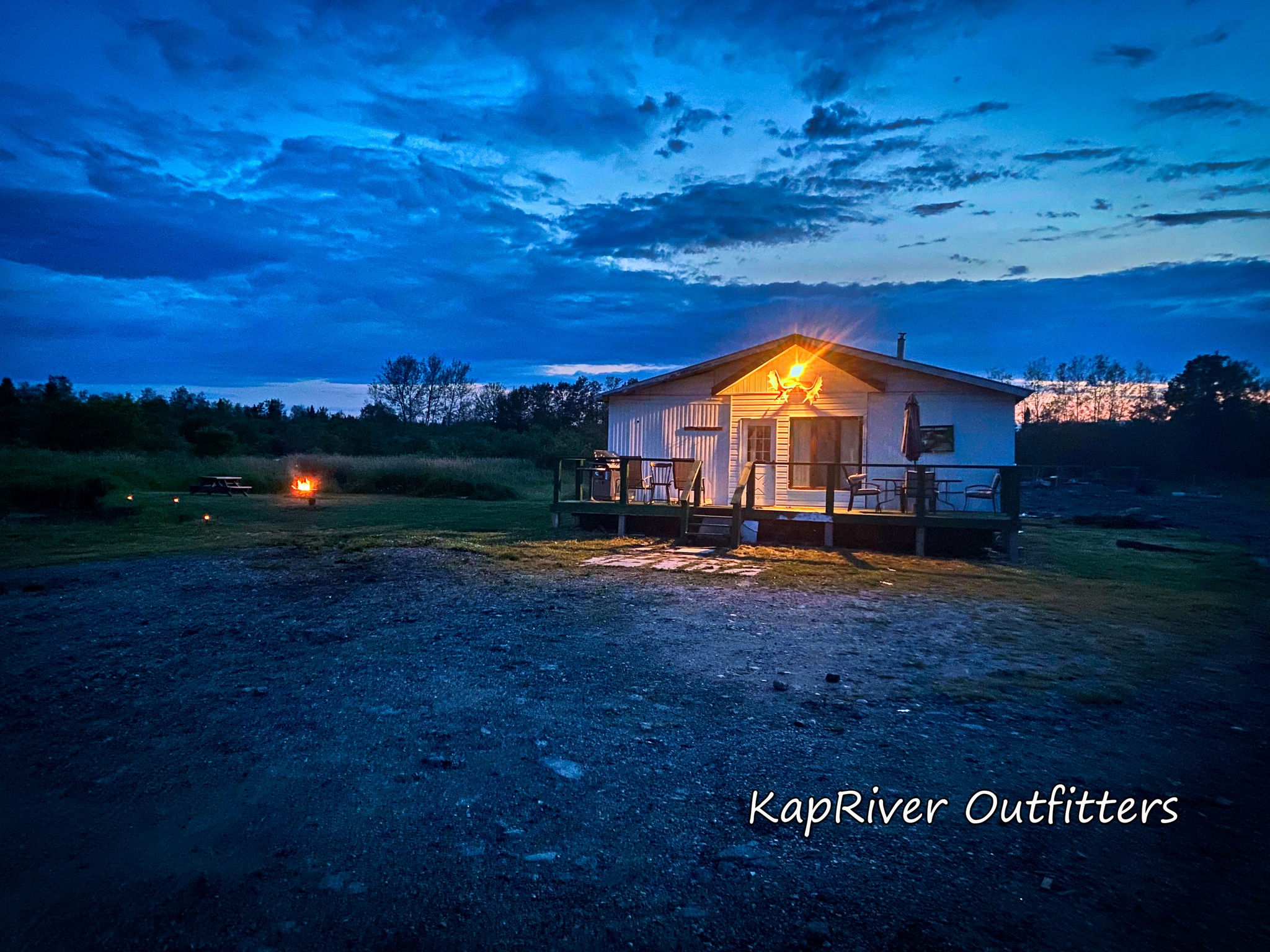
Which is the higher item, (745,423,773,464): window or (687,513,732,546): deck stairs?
(745,423,773,464): window

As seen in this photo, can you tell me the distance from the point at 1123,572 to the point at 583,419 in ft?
188

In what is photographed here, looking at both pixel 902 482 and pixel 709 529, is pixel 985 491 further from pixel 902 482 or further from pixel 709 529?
pixel 709 529

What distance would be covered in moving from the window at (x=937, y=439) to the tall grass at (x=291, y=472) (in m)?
17.4

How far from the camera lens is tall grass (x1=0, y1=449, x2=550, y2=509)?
23719 millimetres

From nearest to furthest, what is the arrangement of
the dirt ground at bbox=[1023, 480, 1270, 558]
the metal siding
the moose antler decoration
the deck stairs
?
1. the metal siding
2. the deck stairs
3. the moose antler decoration
4. the dirt ground at bbox=[1023, 480, 1270, 558]

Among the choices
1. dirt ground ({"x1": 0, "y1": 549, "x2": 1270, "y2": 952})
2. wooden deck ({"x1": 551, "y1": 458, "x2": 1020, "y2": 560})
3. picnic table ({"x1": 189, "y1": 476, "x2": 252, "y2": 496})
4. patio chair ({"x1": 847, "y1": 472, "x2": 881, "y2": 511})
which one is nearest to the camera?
dirt ground ({"x1": 0, "y1": 549, "x2": 1270, "y2": 952})

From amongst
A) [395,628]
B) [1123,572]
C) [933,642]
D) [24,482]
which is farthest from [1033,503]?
[24,482]

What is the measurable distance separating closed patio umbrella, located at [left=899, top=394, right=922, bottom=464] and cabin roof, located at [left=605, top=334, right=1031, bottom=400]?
2.43 feet

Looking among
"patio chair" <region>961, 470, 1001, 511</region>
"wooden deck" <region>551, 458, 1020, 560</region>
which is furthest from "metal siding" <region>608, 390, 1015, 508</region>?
"wooden deck" <region>551, 458, 1020, 560</region>

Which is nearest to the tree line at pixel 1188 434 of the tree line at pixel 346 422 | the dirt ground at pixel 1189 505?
the dirt ground at pixel 1189 505

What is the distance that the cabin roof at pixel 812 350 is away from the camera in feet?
42.9

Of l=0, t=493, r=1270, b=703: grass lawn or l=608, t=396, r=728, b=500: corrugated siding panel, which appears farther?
l=608, t=396, r=728, b=500: corrugated siding panel

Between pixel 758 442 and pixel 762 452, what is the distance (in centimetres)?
22

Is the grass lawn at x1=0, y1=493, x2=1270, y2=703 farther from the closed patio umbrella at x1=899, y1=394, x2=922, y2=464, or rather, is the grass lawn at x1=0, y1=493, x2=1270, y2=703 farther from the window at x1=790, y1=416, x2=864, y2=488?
the window at x1=790, y1=416, x2=864, y2=488
